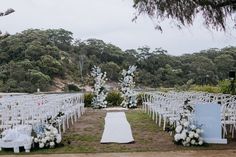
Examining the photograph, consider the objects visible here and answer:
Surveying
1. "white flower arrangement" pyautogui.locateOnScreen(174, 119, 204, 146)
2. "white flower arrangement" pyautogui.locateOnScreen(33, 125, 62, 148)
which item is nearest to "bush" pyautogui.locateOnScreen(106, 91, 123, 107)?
"white flower arrangement" pyautogui.locateOnScreen(174, 119, 204, 146)

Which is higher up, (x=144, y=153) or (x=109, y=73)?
(x=109, y=73)

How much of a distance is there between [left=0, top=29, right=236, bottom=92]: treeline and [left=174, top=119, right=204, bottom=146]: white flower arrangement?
89.1 ft

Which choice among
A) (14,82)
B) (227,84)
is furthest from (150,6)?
(14,82)

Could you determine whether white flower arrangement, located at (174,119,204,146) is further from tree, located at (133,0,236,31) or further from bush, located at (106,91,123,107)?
bush, located at (106,91,123,107)

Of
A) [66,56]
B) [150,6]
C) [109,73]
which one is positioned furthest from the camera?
[66,56]

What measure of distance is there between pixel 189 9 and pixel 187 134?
340 centimetres

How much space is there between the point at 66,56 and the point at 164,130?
32.4 m

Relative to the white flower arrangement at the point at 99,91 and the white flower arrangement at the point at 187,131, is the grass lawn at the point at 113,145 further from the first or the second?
the white flower arrangement at the point at 99,91

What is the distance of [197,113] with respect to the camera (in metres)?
9.48

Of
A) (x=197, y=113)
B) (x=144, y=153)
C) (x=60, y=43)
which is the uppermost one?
(x=60, y=43)

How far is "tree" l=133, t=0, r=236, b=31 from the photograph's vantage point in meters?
10.7

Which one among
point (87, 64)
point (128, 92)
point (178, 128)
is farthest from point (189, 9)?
point (87, 64)

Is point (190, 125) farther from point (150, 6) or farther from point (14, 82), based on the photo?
point (14, 82)

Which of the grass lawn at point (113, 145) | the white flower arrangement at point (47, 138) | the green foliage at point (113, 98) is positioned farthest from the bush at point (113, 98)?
the white flower arrangement at point (47, 138)
